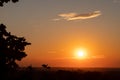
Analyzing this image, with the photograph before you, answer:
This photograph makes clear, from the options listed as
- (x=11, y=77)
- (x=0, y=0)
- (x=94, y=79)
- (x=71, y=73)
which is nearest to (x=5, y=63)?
(x=11, y=77)

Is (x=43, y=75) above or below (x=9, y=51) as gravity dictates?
above

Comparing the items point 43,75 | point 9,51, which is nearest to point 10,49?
point 9,51

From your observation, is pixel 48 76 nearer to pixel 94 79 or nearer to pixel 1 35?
pixel 94 79

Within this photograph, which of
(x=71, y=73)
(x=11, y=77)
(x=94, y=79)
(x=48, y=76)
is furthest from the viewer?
(x=94, y=79)

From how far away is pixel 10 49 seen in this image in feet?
41.3

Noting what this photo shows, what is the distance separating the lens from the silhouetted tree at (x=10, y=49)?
1255cm

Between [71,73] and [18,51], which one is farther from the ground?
[71,73]

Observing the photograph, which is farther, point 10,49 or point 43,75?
point 43,75

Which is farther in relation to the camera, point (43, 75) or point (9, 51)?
point (43, 75)

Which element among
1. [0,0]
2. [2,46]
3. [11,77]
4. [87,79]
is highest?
[87,79]

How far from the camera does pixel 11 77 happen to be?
46.0ft

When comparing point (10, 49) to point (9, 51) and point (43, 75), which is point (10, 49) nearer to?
point (9, 51)

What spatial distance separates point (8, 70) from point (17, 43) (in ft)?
3.46

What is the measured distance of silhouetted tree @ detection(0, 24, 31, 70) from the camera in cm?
1255
